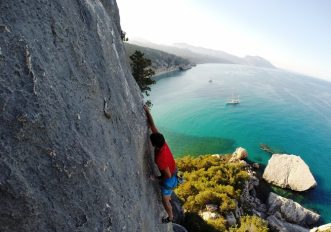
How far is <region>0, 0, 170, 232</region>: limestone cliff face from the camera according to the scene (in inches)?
195

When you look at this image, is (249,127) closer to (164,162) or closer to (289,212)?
(289,212)

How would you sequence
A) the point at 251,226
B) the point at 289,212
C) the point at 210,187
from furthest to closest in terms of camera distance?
the point at 289,212
the point at 210,187
the point at 251,226

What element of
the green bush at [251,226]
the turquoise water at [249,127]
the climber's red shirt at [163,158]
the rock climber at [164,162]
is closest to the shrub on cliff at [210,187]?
the green bush at [251,226]

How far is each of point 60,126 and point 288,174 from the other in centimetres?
5496

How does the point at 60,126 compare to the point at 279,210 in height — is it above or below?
above

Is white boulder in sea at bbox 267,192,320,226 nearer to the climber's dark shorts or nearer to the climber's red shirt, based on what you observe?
the climber's dark shorts

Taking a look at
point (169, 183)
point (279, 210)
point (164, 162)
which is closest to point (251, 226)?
point (279, 210)

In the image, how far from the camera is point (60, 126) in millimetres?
5734

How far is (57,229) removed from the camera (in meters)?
5.43

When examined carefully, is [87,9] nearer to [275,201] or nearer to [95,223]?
[95,223]

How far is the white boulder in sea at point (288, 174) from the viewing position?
173 ft

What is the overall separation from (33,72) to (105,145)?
2.55 meters

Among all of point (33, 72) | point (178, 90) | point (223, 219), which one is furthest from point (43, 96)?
point (178, 90)

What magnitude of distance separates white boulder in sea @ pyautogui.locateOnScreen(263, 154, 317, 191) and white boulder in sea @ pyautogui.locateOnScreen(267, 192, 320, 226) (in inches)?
Result: 370
